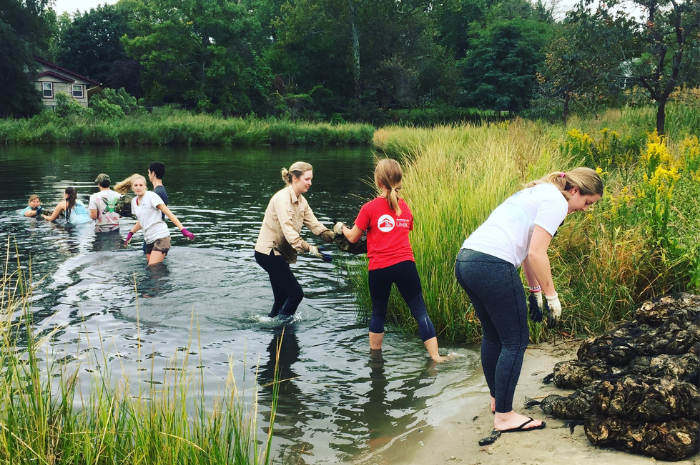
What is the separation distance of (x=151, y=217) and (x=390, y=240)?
16.7 ft

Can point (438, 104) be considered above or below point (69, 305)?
above

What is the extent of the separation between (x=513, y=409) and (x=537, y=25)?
69.0 meters

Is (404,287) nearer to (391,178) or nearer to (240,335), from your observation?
(391,178)

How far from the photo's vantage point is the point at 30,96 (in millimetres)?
54531

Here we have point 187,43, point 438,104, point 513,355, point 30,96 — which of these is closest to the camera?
point 513,355

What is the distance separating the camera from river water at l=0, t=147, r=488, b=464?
17.9 feet

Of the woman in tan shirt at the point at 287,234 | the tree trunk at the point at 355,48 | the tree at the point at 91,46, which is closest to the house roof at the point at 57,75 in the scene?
the tree at the point at 91,46

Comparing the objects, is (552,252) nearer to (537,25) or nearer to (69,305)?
(69,305)

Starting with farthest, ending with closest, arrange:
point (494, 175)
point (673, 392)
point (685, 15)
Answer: point (685, 15) → point (494, 175) → point (673, 392)

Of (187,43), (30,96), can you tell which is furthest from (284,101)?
(30,96)

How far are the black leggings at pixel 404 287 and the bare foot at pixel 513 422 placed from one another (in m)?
1.82

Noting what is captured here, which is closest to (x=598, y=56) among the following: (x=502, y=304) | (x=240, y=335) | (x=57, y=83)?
(x=240, y=335)

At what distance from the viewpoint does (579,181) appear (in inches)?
182

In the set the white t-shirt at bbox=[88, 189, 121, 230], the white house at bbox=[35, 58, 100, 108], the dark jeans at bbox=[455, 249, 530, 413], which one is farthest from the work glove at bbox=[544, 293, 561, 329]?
the white house at bbox=[35, 58, 100, 108]
